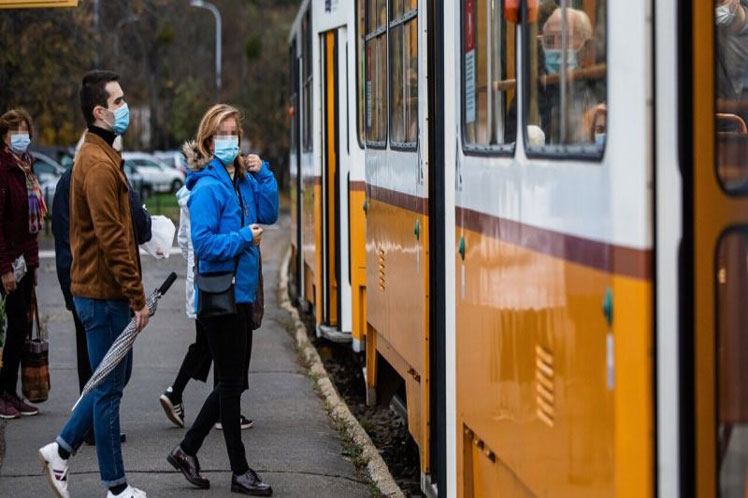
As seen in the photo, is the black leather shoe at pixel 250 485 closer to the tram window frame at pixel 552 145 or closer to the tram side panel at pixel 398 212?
the tram side panel at pixel 398 212

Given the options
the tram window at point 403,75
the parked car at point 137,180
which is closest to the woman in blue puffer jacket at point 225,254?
the tram window at point 403,75

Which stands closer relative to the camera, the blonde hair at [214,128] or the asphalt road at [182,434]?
the blonde hair at [214,128]

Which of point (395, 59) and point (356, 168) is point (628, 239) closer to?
point (395, 59)

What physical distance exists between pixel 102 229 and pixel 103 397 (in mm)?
784

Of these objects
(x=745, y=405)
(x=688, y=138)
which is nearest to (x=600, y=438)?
(x=745, y=405)

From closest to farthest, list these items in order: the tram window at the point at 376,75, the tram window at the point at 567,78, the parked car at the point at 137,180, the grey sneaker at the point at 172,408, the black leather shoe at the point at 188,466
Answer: the tram window at the point at 567,78, the black leather shoe at the point at 188,466, the tram window at the point at 376,75, the grey sneaker at the point at 172,408, the parked car at the point at 137,180

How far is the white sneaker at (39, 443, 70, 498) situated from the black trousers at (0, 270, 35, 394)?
235cm

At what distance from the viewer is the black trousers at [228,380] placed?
6516 mm

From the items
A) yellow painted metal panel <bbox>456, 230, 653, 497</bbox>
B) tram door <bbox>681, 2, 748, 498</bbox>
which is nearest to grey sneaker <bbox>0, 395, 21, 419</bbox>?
yellow painted metal panel <bbox>456, 230, 653, 497</bbox>

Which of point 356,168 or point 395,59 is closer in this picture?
point 395,59

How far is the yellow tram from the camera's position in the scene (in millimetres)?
2977

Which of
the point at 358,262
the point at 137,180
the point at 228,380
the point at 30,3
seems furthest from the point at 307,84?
the point at 137,180

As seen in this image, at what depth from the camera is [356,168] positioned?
403 inches

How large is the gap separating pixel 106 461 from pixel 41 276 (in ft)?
46.3
